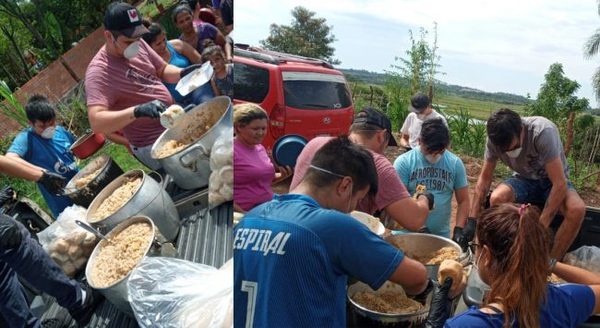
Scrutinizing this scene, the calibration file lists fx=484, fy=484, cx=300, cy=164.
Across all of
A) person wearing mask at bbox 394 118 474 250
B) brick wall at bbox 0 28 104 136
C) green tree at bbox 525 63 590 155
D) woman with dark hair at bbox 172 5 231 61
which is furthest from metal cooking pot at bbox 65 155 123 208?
green tree at bbox 525 63 590 155

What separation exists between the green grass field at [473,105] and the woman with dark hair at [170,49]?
0.66m

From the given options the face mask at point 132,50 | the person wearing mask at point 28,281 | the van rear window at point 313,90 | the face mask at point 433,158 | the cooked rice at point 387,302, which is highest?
the face mask at point 132,50

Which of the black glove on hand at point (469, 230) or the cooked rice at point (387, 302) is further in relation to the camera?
the black glove on hand at point (469, 230)

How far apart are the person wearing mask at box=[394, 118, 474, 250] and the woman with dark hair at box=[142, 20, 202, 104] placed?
0.97 metres

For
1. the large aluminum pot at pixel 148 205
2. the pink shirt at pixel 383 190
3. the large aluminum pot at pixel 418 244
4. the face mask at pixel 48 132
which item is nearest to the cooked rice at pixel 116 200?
the large aluminum pot at pixel 148 205

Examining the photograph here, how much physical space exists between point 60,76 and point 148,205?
52 centimetres

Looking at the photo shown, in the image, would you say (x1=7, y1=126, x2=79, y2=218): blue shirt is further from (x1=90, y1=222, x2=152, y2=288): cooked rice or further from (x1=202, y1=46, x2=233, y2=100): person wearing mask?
(x1=202, y1=46, x2=233, y2=100): person wearing mask

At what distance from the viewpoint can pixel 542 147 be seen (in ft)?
4.80

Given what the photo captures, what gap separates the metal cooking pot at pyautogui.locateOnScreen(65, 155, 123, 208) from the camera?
5.53 feet

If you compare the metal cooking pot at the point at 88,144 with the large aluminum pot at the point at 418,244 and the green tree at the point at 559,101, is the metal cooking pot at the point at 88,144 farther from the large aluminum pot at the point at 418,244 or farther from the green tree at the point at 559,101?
the green tree at the point at 559,101

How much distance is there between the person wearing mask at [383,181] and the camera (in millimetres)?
1228

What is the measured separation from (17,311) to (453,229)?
230 cm

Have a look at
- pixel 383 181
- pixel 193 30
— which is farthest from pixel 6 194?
pixel 383 181

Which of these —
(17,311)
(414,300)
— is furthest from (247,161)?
(17,311)
